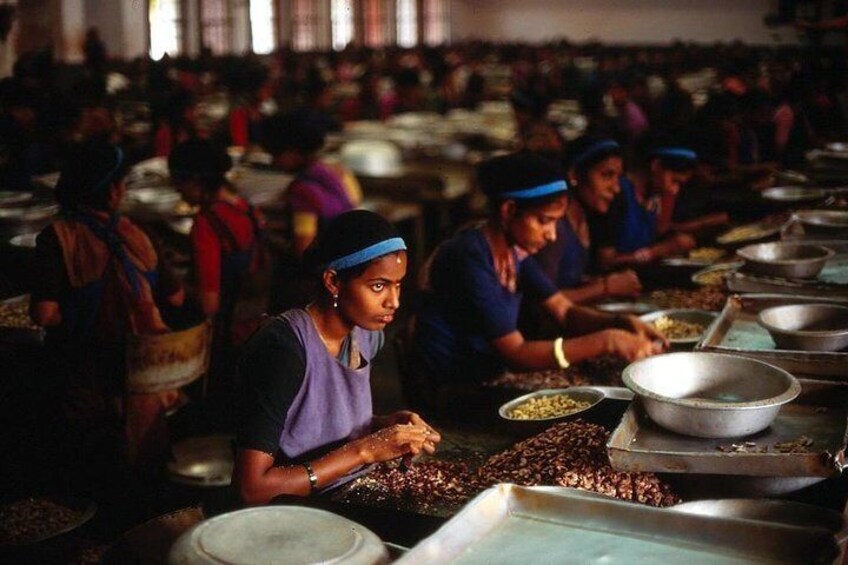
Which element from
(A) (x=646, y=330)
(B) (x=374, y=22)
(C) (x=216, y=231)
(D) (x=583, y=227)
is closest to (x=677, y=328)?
(A) (x=646, y=330)

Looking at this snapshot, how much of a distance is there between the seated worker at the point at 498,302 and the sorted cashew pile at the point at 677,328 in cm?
18

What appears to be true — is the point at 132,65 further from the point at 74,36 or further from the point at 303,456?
the point at 303,456

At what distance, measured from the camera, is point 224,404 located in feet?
15.6

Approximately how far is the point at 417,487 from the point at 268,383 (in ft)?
1.51

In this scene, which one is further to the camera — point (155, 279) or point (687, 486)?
point (155, 279)

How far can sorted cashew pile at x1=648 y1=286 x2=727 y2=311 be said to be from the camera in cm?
420

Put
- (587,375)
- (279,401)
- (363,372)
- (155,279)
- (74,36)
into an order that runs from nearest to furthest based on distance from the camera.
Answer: (279,401) → (363,372) → (587,375) → (155,279) → (74,36)

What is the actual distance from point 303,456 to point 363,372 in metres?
Answer: 0.28

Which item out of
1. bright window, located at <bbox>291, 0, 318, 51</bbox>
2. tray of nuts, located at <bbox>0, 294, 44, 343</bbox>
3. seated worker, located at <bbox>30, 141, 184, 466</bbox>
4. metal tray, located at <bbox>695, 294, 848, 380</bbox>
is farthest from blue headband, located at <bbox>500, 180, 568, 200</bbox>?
bright window, located at <bbox>291, 0, 318, 51</bbox>

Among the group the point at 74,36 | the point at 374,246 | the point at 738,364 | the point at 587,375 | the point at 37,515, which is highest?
the point at 74,36

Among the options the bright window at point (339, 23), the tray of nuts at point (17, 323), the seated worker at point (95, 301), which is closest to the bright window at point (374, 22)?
the bright window at point (339, 23)

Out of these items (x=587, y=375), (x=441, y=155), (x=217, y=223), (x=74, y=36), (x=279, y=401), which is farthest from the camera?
(x=74, y=36)

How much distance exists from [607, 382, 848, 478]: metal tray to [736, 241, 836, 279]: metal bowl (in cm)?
131

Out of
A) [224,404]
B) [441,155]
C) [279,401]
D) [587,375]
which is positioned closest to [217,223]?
[224,404]
